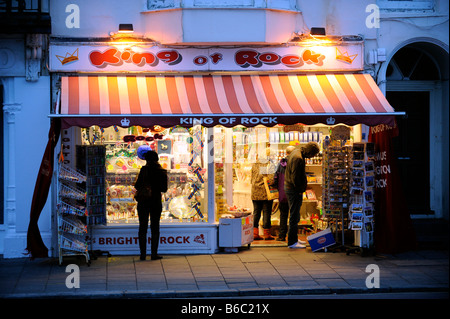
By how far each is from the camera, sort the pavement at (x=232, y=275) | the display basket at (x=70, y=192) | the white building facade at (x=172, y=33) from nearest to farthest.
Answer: the pavement at (x=232, y=275) → the display basket at (x=70, y=192) → the white building facade at (x=172, y=33)

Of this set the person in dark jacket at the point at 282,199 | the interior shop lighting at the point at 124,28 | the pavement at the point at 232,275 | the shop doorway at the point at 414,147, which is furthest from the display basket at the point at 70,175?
the shop doorway at the point at 414,147

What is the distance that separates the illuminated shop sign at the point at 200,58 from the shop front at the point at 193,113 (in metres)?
0.02

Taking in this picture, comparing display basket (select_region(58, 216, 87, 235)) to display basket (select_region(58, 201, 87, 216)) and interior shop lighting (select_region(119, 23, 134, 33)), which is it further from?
interior shop lighting (select_region(119, 23, 134, 33))

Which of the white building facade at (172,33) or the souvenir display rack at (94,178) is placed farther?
the white building facade at (172,33)

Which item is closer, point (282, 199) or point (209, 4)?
point (209, 4)

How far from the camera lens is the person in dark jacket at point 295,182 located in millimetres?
12477

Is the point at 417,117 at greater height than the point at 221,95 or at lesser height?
lesser

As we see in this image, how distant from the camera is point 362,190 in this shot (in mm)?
12133

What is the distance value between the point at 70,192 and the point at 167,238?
213 centimetres

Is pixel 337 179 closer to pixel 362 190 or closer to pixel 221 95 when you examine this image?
pixel 362 190

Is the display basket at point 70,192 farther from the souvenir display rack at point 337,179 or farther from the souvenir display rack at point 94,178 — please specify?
the souvenir display rack at point 337,179

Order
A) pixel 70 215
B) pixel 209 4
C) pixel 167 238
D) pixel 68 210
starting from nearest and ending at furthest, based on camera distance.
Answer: pixel 68 210 → pixel 70 215 → pixel 209 4 → pixel 167 238

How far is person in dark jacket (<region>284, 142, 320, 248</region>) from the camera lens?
40.9 ft

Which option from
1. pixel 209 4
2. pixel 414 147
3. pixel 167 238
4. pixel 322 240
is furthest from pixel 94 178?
pixel 414 147
